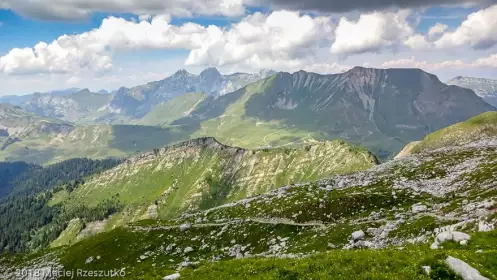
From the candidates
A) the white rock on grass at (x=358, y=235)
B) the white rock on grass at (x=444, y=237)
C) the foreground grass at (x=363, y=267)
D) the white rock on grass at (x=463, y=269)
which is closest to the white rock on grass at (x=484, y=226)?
the white rock on grass at (x=444, y=237)

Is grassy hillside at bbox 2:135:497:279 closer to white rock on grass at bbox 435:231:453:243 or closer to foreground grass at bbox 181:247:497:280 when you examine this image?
foreground grass at bbox 181:247:497:280

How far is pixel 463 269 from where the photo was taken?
22281mm

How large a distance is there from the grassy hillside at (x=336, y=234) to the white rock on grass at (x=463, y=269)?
378mm

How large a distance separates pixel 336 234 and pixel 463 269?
3918 centimetres

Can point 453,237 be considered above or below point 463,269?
below

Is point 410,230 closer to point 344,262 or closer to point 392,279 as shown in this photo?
point 344,262

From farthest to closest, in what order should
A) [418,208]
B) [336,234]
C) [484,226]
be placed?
1. [418,208]
2. [336,234]
3. [484,226]

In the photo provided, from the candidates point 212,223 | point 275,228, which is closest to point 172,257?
point 212,223

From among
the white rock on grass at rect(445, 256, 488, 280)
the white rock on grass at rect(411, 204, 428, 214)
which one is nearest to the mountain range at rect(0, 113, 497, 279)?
the white rock on grass at rect(445, 256, 488, 280)

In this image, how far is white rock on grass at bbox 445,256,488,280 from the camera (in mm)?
21672

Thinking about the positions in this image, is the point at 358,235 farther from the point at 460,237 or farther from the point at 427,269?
the point at 427,269

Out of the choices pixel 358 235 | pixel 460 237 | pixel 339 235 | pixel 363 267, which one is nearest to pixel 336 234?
pixel 339 235

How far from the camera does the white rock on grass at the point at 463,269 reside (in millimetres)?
21672

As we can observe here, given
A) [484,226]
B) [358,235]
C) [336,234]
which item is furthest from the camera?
[336,234]
